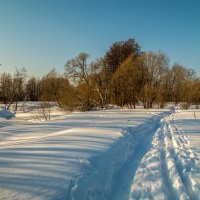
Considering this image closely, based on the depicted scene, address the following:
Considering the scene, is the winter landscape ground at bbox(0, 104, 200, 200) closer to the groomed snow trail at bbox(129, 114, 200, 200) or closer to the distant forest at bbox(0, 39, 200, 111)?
the groomed snow trail at bbox(129, 114, 200, 200)

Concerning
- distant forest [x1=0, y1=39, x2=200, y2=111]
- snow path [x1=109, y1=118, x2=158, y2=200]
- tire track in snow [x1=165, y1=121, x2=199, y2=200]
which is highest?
distant forest [x1=0, y1=39, x2=200, y2=111]

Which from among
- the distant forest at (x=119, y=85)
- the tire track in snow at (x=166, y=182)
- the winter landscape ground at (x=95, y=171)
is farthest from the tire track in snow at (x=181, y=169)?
the distant forest at (x=119, y=85)

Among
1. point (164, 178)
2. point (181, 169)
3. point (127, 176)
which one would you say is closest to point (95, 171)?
point (127, 176)

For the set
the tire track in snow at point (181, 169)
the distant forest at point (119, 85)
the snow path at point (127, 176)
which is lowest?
the snow path at point (127, 176)

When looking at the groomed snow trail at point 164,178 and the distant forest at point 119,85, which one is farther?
the distant forest at point 119,85

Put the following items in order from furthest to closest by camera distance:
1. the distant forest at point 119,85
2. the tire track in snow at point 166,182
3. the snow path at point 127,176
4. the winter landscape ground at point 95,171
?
the distant forest at point 119,85 < the snow path at point 127,176 < the tire track in snow at point 166,182 < the winter landscape ground at point 95,171

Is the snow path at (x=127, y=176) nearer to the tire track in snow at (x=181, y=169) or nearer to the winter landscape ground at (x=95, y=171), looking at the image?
the winter landscape ground at (x=95, y=171)

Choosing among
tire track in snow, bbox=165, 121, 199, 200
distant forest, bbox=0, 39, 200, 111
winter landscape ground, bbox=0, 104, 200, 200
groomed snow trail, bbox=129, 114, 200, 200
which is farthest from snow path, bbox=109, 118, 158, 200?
distant forest, bbox=0, 39, 200, 111

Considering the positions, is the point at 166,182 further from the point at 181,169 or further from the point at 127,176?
the point at 181,169

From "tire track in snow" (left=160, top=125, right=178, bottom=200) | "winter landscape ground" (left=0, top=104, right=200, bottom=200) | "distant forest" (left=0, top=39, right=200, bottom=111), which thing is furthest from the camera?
"distant forest" (left=0, top=39, right=200, bottom=111)

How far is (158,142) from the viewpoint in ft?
37.8

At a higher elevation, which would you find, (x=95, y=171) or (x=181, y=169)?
(x=95, y=171)

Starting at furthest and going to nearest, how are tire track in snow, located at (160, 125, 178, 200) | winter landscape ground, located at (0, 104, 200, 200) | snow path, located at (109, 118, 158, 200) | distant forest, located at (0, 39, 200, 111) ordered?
distant forest, located at (0, 39, 200, 111)
snow path, located at (109, 118, 158, 200)
tire track in snow, located at (160, 125, 178, 200)
winter landscape ground, located at (0, 104, 200, 200)

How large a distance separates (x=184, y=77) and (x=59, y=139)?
1809 inches
